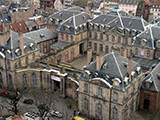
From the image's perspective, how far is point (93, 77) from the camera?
55.9m

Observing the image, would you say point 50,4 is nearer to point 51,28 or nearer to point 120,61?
point 51,28

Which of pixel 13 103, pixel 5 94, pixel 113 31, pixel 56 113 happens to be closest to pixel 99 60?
pixel 56 113

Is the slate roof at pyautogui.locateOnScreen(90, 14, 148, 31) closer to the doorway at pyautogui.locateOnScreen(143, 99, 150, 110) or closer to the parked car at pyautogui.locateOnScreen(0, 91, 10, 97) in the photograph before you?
the doorway at pyautogui.locateOnScreen(143, 99, 150, 110)

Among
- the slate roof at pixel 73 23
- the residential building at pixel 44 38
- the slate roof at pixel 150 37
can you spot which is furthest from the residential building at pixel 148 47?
the residential building at pixel 44 38

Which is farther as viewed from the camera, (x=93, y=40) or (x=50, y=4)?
(x=50, y=4)

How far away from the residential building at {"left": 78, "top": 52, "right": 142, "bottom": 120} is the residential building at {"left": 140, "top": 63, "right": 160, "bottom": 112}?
197cm

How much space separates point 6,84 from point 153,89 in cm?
4108

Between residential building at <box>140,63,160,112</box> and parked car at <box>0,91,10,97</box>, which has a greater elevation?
residential building at <box>140,63,160,112</box>

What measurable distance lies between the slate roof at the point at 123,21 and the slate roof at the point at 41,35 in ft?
52.2

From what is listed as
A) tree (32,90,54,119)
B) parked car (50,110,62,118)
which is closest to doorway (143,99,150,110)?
parked car (50,110,62,118)

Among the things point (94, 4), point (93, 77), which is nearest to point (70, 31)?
point (93, 77)

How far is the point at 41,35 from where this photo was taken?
91312 mm

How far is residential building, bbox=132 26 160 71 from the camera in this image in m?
74.6

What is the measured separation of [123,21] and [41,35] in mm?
29849
